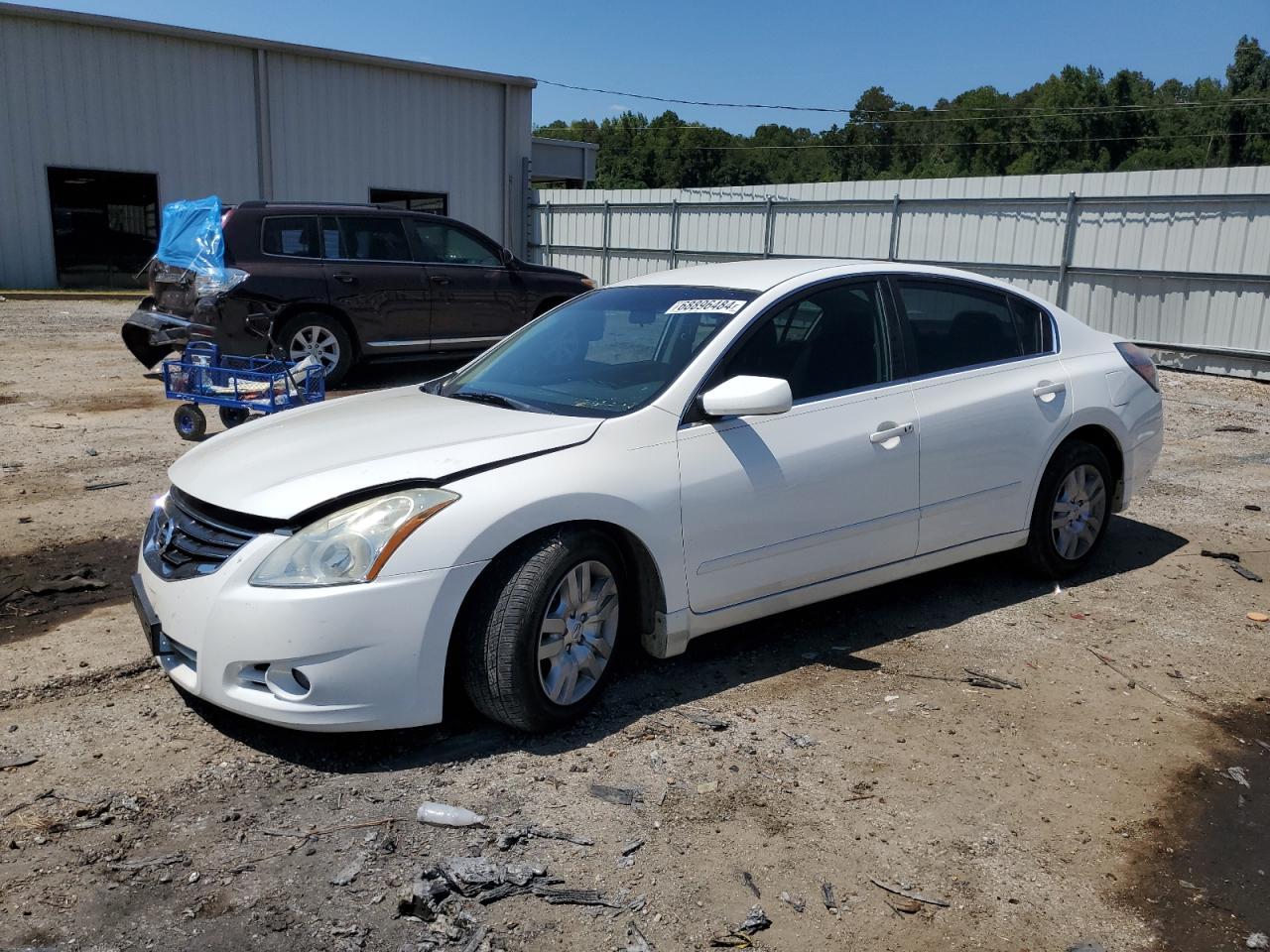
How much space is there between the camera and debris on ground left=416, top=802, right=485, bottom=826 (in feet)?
10.5

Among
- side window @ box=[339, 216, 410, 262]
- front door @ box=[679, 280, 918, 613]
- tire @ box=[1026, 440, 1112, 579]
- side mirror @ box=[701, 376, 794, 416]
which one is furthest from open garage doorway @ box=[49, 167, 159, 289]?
side mirror @ box=[701, 376, 794, 416]

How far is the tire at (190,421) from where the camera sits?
825 cm

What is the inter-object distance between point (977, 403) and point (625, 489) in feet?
6.51

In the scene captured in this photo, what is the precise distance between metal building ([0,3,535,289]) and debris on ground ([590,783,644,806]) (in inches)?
878

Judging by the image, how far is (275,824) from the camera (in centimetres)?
318

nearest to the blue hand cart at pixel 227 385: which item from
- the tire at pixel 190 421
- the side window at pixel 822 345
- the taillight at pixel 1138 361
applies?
the tire at pixel 190 421

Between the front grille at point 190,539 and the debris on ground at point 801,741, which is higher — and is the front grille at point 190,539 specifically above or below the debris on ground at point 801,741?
above

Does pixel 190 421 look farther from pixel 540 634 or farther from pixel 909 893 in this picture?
pixel 909 893

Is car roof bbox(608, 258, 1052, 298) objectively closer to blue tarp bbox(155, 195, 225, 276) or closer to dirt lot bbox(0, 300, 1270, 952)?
dirt lot bbox(0, 300, 1270, 952)

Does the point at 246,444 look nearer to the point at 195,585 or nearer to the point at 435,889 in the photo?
the point at 195,585

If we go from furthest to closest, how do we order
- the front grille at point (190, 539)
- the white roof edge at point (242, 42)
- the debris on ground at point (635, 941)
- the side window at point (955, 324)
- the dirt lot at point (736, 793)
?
1. the white roof edge at point (242, 42)
2. the side window at point (955, 324)
3. the front grille at point (190, 539)
4. the dirt lot at point (736, 793)
5. the debris on ground at point (635, 941)

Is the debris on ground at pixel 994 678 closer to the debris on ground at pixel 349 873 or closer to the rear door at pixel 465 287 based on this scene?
the debris on ground at pixel 349 873

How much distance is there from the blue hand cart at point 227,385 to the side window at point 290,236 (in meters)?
2.08

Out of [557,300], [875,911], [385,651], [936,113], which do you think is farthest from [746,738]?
[936,113]
